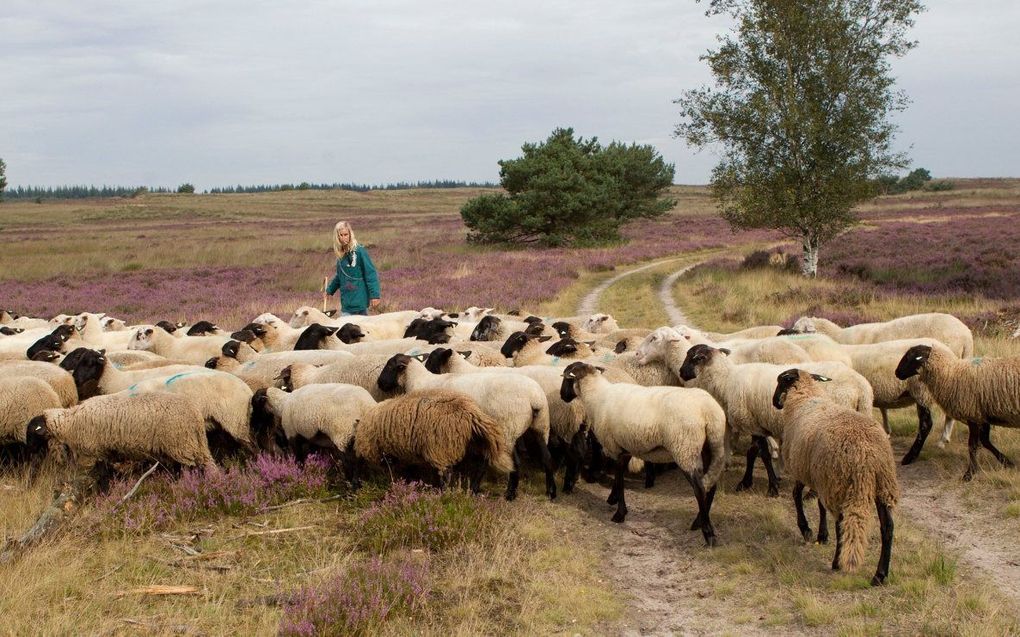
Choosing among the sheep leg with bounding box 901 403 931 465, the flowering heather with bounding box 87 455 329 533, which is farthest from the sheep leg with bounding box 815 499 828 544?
the flowering heather with bounding box 87 455 329 533

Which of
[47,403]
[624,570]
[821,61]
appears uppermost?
[821,61]

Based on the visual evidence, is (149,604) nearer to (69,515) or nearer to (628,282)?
(69,515)

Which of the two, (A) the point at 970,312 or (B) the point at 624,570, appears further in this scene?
(A) the point at 970,312

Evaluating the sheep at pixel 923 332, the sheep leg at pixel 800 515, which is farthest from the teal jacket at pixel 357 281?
the sheep leg at pixel 800 515

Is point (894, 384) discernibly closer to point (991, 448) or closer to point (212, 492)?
point (991, 448)

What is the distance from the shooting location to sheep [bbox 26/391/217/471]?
28.1 feet

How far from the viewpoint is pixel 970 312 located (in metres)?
17.9

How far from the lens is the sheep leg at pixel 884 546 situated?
6.25 metres

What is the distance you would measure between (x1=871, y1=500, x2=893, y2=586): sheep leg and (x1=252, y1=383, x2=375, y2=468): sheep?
201 inches

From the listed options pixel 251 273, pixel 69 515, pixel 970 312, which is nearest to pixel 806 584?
pixel 69 515

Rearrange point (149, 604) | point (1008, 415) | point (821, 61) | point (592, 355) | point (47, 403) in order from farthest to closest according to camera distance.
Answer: point (821, 61) → point (592, 355) → point (47, 403) → point (1008, 415) → point (149, 604)

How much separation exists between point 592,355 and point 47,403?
22.9ft

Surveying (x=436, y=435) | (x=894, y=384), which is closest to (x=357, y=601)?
(x=436, y=435)

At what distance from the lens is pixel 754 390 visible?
8.72 m
